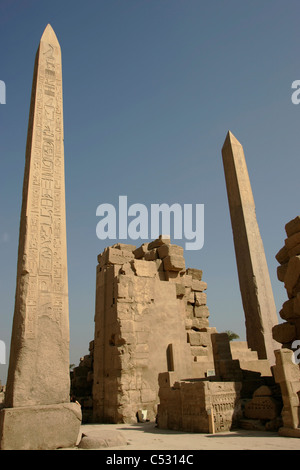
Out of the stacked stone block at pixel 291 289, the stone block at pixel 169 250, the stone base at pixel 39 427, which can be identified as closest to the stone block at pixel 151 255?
the stone block at pixel 169 250

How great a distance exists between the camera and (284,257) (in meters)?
7.44

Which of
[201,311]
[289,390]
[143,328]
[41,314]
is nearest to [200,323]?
[201,311]

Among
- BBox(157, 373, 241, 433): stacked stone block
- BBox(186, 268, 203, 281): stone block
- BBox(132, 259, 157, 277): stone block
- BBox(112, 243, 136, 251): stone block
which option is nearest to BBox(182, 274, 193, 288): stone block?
BBox(186, 268, 203, 281): stone block

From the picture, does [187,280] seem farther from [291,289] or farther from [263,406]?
[263,406]

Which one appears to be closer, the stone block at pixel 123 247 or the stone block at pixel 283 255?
the stone block at pixel 283 255

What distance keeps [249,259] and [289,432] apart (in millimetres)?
4608

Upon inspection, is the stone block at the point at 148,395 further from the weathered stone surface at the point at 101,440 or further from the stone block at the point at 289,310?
the weathered stone surface at the point at 101,440

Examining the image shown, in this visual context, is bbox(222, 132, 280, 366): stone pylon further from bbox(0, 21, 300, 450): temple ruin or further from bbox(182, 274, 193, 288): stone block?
bbox(182, 274, 193, 288): stone block

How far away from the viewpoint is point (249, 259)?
29.6 ft

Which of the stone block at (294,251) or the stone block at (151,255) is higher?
the stone block at (151,255)

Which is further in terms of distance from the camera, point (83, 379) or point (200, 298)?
point (200, 298)

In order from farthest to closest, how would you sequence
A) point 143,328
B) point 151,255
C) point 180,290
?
1. point 151,255
2. point 180,290
3. point 143,328

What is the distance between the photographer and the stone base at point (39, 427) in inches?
156

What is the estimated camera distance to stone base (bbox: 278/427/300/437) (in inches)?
189
